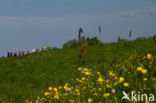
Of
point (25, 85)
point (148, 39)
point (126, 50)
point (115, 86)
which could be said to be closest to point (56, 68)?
point (25, 85)

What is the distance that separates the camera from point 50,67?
48.6 feet

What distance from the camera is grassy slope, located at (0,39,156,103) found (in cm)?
1261

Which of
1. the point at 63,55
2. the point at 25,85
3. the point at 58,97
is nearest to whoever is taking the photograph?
the point at 58,97

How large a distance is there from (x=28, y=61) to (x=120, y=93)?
14874 millimetres

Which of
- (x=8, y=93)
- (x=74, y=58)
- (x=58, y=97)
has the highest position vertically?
(x=74, y=58)

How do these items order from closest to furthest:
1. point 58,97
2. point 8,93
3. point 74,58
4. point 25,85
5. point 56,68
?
point 58,97 < point 8,93 < point 25,85 < point 56,68 < point 74,58

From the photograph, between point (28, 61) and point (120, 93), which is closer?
point (120, 93)

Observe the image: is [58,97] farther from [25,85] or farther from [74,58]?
[74,58]

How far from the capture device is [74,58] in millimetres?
15727

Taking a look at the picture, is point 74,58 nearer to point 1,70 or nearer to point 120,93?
point 1,70

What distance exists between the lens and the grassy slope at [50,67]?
12.6 metres

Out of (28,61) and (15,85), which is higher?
(28,61)

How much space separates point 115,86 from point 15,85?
35.8 feet

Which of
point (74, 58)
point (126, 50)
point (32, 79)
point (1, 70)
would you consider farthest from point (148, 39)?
point (1, 70)
